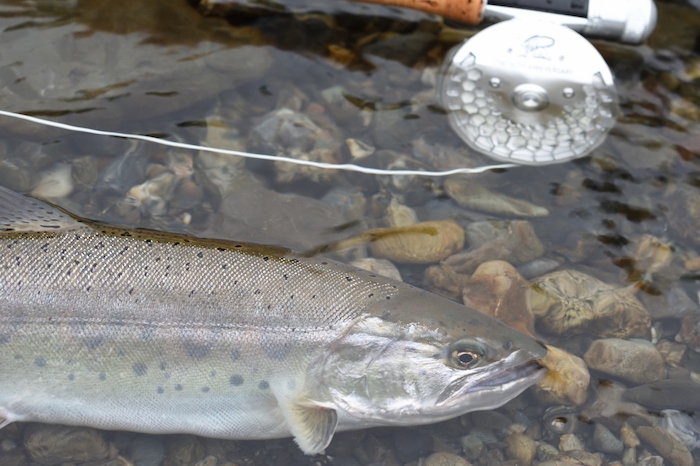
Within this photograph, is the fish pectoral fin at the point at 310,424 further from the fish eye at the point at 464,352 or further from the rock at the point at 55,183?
the rock at the point at 55,183

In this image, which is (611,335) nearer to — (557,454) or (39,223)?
(557,454)

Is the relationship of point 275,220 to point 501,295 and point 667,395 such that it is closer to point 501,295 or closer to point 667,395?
point 501,295

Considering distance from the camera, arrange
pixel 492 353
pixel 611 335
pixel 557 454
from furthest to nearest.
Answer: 1. pixel 611 335
2. pixel 557 454
3. pixel 492 353

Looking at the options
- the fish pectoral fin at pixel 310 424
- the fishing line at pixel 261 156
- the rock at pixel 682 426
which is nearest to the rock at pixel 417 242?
the fishing line at pixel 261 156

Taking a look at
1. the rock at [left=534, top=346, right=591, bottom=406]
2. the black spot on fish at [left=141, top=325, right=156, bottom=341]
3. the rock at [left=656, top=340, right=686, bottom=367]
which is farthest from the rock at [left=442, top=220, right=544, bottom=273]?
the black spot on fish at [left=141, top=325, right=156, bottom=341]

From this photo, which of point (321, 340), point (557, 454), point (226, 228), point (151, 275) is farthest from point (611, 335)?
point (151, 275)

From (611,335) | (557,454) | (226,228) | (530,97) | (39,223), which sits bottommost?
(557,454)

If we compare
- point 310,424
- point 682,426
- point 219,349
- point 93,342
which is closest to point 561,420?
point 682,426

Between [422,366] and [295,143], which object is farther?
[295,143]
